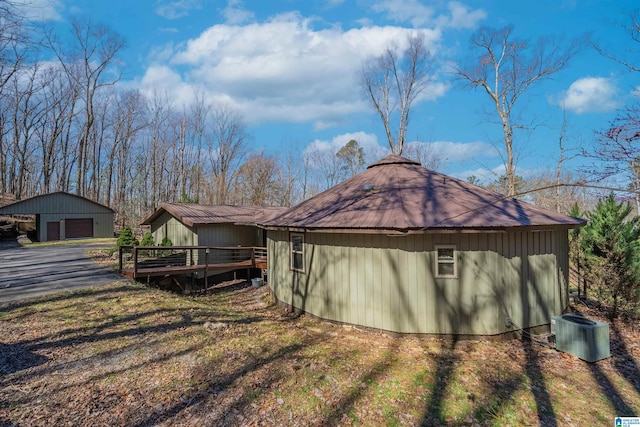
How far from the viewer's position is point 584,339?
253 inches

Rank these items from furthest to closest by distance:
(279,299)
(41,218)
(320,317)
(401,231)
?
1. (41,218)
2. (279,299)
3. (320,317)
4. (401,231)

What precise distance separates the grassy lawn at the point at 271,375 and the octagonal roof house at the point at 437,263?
1.69ft

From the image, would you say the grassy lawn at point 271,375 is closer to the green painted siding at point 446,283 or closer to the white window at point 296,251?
the green painted siding at point 446,283

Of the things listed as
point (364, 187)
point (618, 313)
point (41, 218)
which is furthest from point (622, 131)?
point (41, 218)

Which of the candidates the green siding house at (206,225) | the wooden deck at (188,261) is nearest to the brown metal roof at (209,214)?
the green siding house at (206,225)

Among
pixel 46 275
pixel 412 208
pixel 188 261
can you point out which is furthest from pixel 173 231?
pixel 412 208

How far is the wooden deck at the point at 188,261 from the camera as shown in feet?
38.7

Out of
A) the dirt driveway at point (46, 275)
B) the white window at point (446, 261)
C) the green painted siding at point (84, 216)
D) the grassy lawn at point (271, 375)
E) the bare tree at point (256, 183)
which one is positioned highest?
the bare tree at point (256, 183)

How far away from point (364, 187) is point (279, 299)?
422cm

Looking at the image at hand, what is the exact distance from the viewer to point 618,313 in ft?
30.8

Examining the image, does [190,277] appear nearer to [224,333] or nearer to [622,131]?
[224,333]

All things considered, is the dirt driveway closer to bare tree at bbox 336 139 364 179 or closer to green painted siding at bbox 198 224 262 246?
green painted siding at bbox 198 224 262 246

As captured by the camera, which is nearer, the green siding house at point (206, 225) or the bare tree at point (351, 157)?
the green siding house at point (206, 225)

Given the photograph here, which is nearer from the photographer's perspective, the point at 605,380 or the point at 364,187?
the point at 605,380
